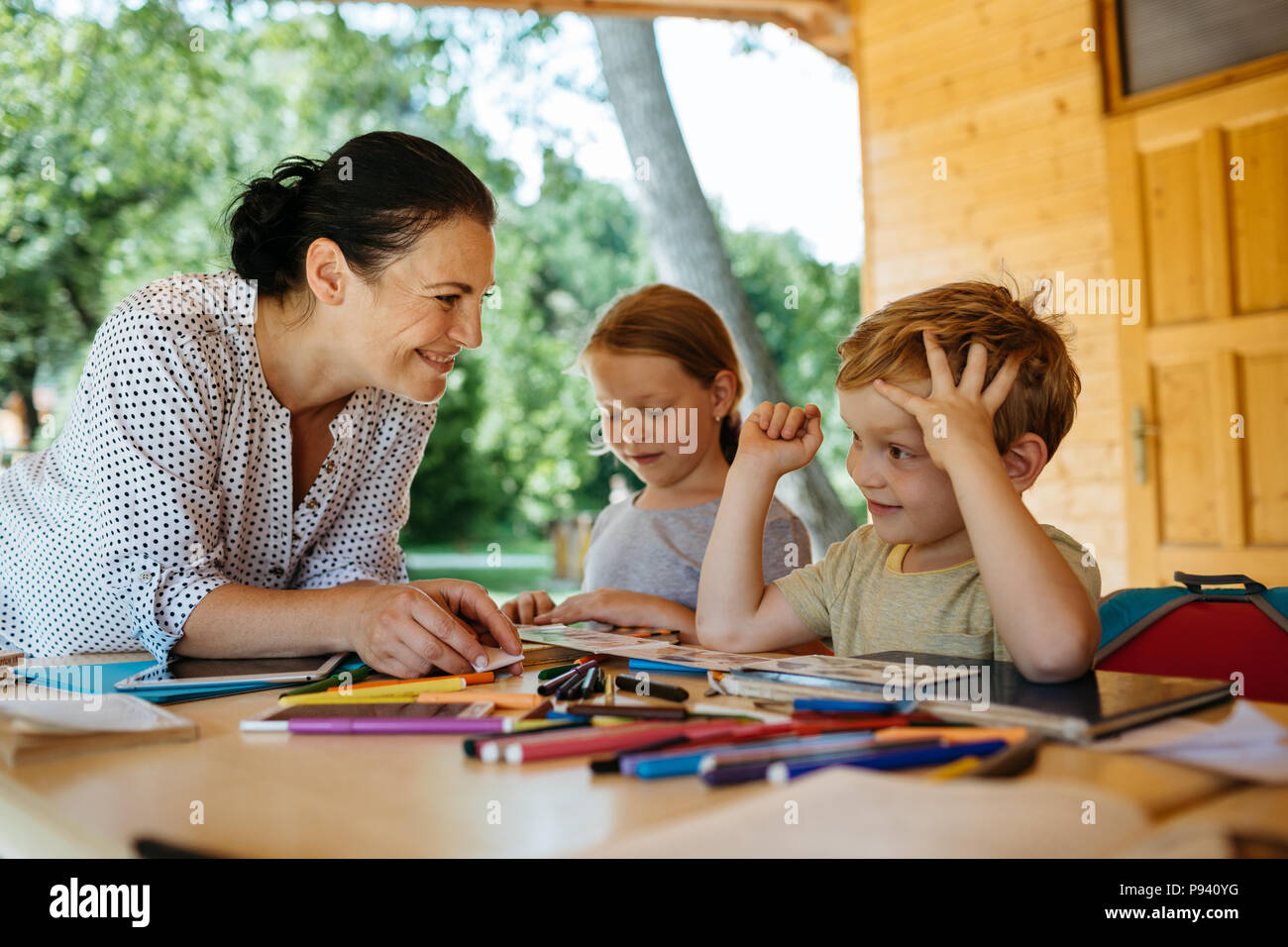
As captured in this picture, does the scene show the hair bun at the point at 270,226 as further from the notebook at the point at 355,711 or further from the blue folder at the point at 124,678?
the notebook at the point at 355,711

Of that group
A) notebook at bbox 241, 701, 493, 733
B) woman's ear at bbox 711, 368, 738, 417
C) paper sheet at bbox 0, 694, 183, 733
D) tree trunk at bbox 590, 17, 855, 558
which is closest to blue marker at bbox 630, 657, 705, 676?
notebook at bbox 241, 701, 493, 733

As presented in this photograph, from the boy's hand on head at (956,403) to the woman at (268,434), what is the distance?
0.48 meters

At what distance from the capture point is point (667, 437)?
6.22ft

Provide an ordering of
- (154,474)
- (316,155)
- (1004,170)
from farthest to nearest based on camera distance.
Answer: (316,155) < (1004,170) < (154,474)

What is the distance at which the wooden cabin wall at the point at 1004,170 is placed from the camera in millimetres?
4066

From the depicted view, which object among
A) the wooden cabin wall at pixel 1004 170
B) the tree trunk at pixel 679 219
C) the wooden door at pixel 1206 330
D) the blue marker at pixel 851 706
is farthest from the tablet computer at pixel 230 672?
the tree trunk at pixel 679 219

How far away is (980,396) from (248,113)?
1395 centimetres

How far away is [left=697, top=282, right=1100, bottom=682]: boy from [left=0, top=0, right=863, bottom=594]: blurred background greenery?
7.35 m

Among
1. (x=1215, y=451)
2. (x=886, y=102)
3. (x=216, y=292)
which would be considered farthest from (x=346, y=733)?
(x=886, y=102)

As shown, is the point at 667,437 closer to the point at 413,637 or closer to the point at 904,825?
the point at 413,637

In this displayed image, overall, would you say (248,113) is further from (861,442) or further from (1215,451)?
(861,442)

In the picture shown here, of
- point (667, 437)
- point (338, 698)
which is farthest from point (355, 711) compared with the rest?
point (667, 437)

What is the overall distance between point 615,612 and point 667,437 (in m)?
0.50
